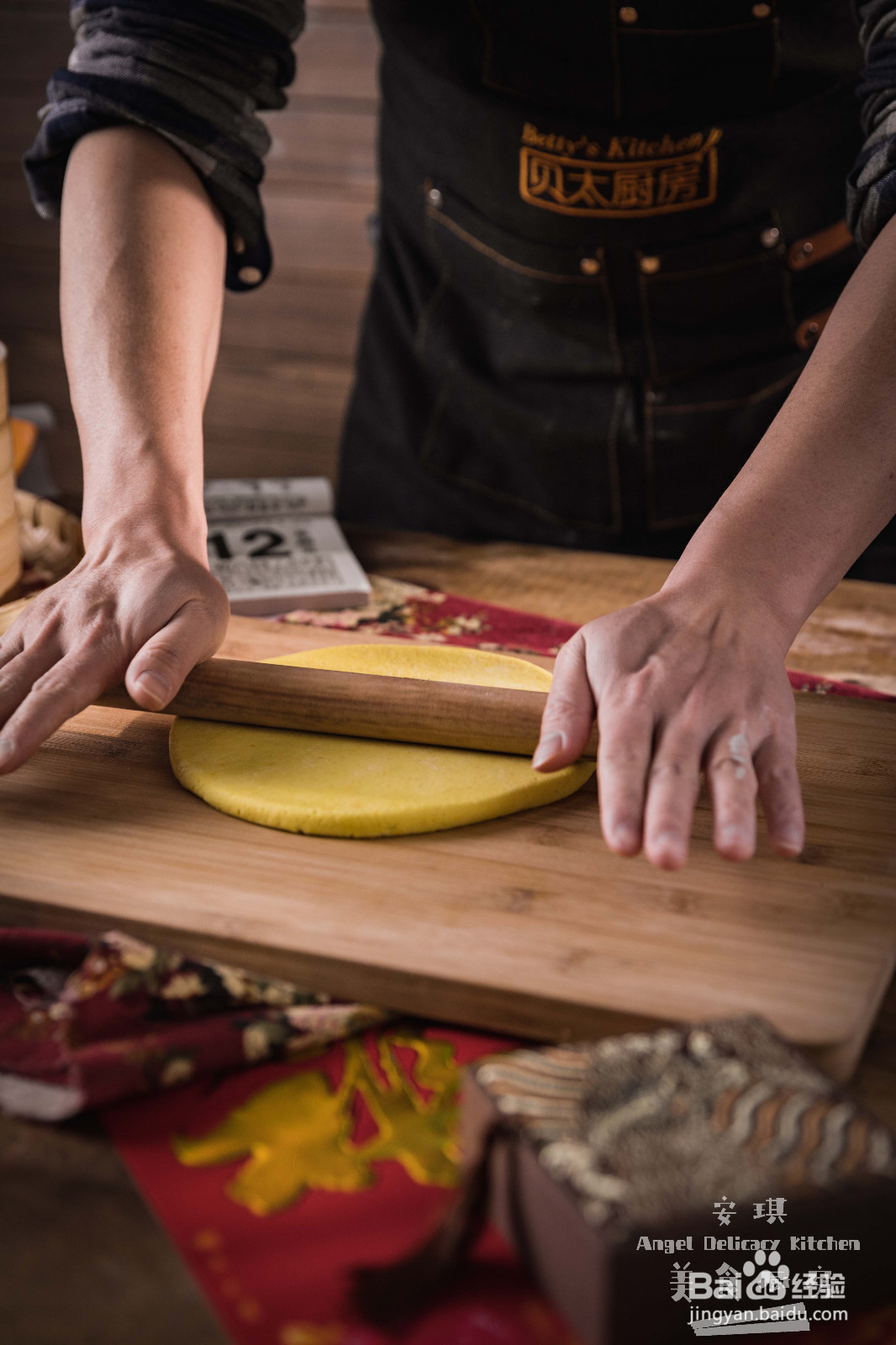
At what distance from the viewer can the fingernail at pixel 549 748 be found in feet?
2.84

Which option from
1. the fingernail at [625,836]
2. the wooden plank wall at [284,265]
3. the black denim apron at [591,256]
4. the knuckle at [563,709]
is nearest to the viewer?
the fingernail at [625,836]

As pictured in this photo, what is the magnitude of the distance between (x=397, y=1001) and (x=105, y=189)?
107 centimetres

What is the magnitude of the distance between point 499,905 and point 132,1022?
0.92ft

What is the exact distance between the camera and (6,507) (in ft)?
4.36

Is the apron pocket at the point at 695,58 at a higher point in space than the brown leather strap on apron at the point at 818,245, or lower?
higher

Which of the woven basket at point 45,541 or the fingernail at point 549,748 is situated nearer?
the fingernail at point 549,748

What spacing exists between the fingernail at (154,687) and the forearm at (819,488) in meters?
0.47

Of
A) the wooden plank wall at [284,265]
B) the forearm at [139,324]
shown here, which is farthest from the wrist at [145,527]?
the wooden plank wall at [284,265]

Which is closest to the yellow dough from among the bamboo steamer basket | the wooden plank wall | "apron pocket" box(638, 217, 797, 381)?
the bamboo steamer basket

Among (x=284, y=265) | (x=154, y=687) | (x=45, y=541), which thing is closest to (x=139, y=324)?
(x=45, y=541)

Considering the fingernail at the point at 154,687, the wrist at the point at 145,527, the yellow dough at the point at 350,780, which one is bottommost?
the yellow dough at the point at 350,780

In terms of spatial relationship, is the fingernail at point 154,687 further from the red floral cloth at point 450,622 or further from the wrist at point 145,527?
the red floral cloth at point 450,622

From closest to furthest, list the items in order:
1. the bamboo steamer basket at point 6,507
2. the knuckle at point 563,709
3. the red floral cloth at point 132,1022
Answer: the red floral cloth at point 132,1022 < the knuckle at point 563,709 < the bamboo steamer basket at point 6,507

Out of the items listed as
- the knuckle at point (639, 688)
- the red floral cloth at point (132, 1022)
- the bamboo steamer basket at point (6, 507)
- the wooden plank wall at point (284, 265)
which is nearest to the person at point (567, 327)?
the knuckle at point (639, 688)
